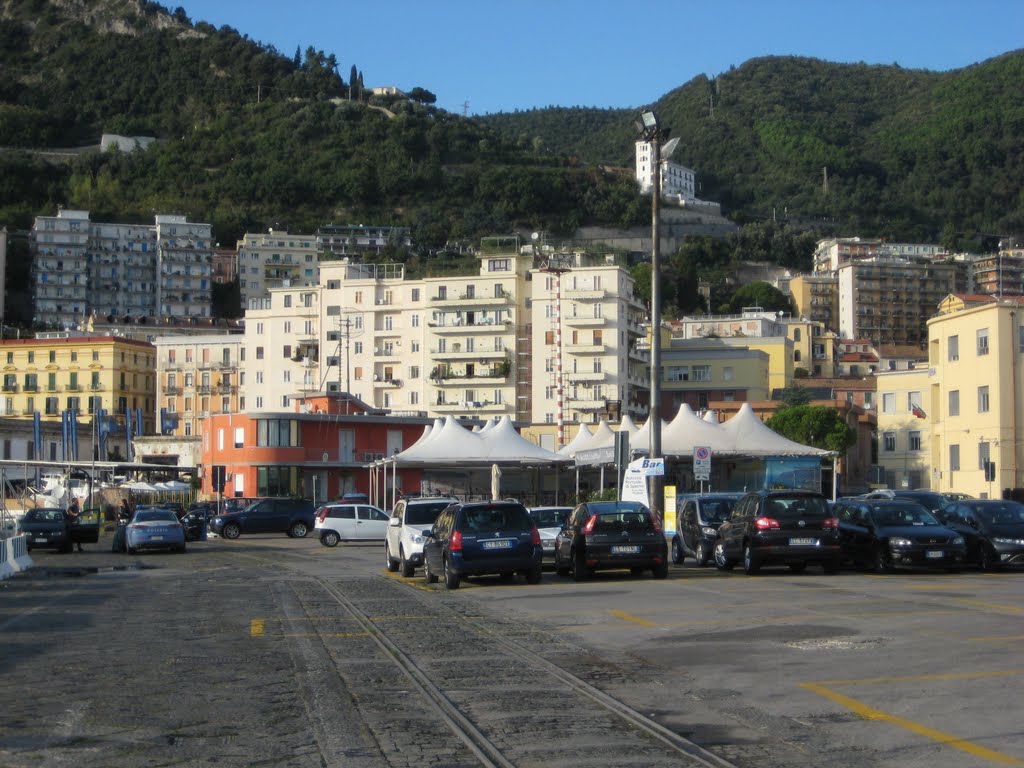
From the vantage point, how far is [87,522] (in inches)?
1938

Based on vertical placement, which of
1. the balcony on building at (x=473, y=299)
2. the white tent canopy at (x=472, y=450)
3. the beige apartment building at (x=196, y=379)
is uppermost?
the balcony on building at (x=473, y=299)

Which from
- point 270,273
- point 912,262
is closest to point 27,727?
point 270,273

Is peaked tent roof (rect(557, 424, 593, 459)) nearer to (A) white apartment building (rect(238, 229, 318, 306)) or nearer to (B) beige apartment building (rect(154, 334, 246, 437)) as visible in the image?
(B) beige apartment building (rect(154, 334, 246, 437))

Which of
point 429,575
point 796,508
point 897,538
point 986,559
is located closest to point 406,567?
point 429,575

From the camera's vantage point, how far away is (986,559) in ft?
87.9

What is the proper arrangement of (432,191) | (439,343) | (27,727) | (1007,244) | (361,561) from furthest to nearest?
(1007,244) → (432,191) → (439,343) → (361,561) → (27,727)

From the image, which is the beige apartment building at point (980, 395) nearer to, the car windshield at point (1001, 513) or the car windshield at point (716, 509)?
the car windshield at point (1001, 513)

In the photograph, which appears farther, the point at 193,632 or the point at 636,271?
the point at 636,271

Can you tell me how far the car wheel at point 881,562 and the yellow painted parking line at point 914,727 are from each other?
48.4ft

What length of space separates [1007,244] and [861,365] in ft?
223

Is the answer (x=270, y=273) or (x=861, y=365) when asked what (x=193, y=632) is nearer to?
(x=861, y=365)

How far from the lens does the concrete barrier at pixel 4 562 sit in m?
28.0

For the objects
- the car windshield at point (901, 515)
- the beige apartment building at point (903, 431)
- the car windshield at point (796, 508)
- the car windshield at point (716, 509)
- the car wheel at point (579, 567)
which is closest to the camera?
the car wheel at point (579, 567)

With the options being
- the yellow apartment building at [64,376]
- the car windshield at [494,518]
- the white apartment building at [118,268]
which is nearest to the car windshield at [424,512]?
the car windshield at [494,518]
